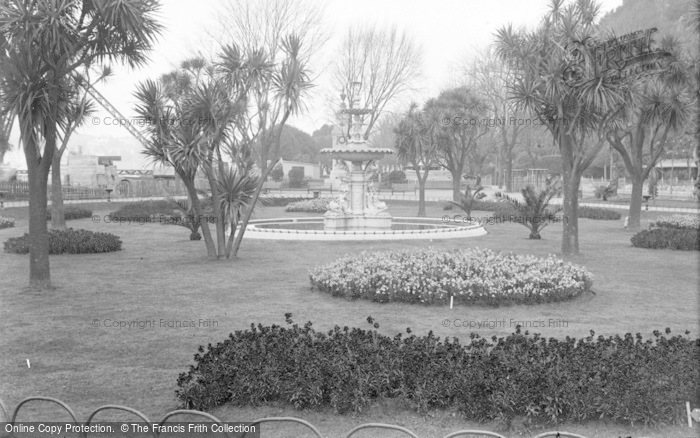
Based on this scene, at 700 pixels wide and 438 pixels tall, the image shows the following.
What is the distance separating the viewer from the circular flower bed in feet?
33.1

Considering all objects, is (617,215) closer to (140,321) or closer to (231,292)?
(231,292)

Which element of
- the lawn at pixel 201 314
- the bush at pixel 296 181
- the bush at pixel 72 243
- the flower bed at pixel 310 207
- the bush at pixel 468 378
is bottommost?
the lawn at pixel 201 314

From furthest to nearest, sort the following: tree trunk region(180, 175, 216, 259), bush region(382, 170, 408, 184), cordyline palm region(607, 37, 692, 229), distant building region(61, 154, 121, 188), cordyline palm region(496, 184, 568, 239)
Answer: bush region(382, 170, 408, 184)
distant building region(61, 154, 121, 188)
cordyline palm region(496, 184, 568, 239)
cordyline palm region(607, 37, 692, 229)
tree trunk region(180, 175, 216, 259)

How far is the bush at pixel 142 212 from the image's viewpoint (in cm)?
2684

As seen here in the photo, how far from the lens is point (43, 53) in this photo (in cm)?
1058

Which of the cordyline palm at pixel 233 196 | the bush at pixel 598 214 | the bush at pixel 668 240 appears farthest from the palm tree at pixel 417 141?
the cordyline palm at pixel 233 196

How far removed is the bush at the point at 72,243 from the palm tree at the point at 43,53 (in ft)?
17.5

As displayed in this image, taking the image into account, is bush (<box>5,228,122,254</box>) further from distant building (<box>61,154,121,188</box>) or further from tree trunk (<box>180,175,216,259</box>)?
distant building (<box>61,154,121,188</box>)

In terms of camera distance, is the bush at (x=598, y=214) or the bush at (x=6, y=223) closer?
the bush at (x=6, y=223)

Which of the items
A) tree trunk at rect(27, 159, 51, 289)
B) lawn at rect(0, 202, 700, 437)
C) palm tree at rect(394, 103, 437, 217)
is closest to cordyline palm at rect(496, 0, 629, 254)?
lawn at rect(0, 202, 700, 437)

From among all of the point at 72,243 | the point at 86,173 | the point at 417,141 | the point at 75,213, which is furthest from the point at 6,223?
the point at 86,173

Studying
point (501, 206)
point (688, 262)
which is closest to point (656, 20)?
point (501, 206)

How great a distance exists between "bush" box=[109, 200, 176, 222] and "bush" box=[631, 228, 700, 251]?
15.5 metres

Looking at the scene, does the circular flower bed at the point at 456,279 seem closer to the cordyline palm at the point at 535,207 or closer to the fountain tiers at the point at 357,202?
the cordyline palm at the point at 535,207
